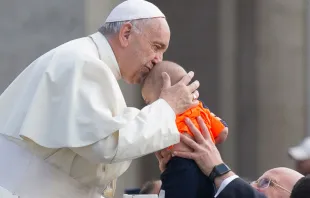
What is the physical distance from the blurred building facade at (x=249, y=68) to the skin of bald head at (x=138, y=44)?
14.6 ft

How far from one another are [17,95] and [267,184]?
49.5 inches

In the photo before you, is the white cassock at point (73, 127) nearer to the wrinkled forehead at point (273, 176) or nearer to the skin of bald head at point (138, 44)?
the skin of bald head at point (138, 44)

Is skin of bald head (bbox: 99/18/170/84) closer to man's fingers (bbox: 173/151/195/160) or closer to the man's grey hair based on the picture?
the man's grey hair

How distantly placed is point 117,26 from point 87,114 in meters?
0.48

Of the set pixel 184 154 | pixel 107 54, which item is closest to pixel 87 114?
pixel 107 54

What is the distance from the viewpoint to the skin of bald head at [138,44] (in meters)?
3.92

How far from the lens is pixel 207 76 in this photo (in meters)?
8.84

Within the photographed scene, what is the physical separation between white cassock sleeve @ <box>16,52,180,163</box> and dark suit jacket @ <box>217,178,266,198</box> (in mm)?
340

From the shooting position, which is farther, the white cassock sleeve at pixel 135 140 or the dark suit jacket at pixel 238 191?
the dark suit jacket at pixel 238 191

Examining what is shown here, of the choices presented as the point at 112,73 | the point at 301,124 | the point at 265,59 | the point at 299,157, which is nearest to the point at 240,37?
the point at 265,59

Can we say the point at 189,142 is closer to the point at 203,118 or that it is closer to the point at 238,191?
the point at 203,118

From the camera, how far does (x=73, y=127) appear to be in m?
3.67

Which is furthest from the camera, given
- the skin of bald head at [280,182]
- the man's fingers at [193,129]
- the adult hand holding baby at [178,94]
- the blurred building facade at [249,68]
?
the blurred building facade at [249,68]

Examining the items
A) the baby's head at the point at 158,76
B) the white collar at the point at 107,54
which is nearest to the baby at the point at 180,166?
the baby's head at the point at 158,76
